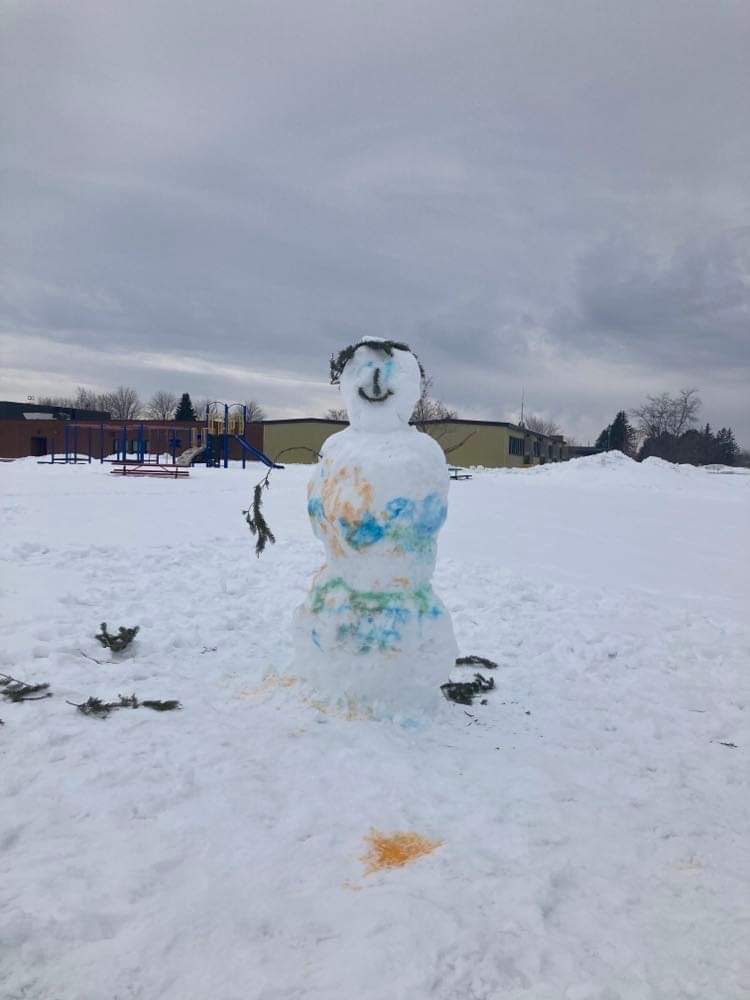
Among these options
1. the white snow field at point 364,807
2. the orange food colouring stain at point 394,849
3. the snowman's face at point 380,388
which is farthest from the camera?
the snowman's face at point 380,388

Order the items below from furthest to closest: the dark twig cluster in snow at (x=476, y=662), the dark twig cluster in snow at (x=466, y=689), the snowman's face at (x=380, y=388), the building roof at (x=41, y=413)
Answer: the building roof at (x=41, y=413) → the dark twig cluster in snow at (x=476, y=662) → the dark twig cluster in snow at (x=466, y=689) → the snowman's face at (x=380, y=388)

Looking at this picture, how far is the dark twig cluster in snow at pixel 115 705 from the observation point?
4.31m

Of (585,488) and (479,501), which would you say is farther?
(585,488)

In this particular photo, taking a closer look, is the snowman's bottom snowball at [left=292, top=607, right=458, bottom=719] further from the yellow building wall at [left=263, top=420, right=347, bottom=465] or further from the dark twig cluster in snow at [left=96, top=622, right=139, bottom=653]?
the yellow building wall at [left=263, top=420, right=347, bottom=465]

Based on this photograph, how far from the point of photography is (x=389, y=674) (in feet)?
14.9

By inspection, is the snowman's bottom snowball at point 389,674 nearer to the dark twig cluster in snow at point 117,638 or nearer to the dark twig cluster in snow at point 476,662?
the dark twig cluster in snow at point 476,662

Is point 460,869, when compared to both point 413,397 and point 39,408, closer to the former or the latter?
point 413,397

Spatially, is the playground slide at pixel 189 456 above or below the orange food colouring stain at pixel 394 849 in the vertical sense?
above

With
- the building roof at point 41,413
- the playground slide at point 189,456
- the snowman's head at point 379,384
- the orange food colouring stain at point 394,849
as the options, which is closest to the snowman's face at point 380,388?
the snowman's head at point 379,384

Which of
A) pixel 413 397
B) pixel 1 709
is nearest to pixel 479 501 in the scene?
pixel 413 397

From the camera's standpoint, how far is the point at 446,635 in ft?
15.2

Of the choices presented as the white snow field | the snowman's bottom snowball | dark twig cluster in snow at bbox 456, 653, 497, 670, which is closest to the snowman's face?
the snowman's bottom snowball

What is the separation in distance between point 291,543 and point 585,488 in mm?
15067

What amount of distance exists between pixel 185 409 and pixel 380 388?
6039 cm
